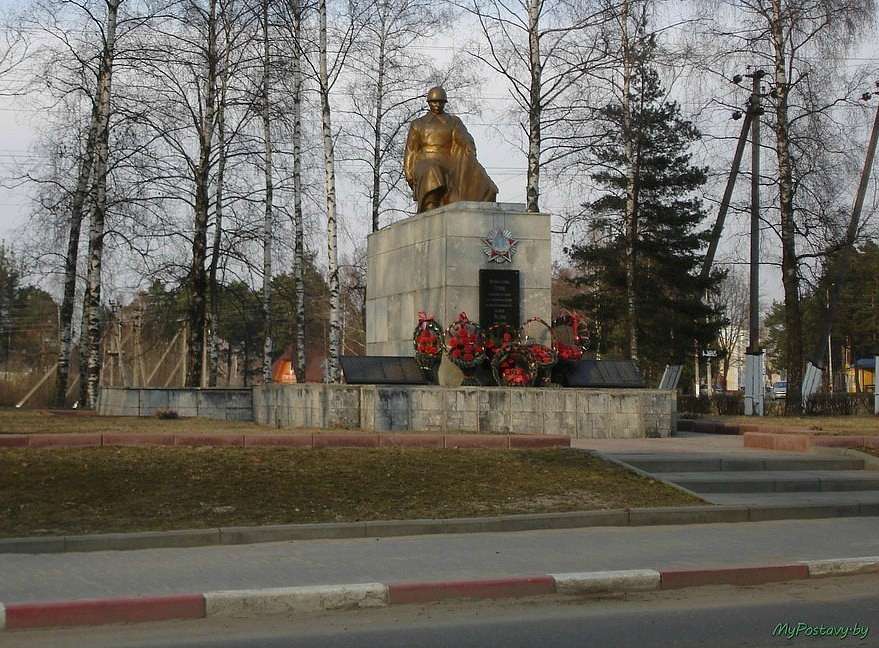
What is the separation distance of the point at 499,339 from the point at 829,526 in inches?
304

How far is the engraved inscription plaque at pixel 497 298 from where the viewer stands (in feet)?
63.1

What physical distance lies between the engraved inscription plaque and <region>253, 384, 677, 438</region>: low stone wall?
5.98ft

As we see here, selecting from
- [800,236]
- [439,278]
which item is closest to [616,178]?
[800,236]

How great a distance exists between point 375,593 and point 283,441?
21.2ft

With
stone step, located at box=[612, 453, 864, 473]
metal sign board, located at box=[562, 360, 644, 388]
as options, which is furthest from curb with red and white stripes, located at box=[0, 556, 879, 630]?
metal sign board, located at box=[562, 360, 644, 388]

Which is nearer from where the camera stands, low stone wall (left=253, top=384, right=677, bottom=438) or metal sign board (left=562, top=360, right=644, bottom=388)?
low stone wall (left=253, top=384, right=677, bottom=438)

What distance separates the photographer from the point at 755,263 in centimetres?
3256

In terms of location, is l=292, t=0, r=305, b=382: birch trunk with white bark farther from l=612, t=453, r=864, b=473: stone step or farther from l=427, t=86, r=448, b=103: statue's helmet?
l=612, t=453, r=864, b=473: stone step

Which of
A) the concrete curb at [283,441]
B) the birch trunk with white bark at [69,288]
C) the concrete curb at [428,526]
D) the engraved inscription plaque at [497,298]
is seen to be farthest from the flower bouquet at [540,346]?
the birch trunk with white bark at [69,288]

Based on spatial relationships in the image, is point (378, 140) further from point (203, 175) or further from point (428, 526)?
point (428, 526)

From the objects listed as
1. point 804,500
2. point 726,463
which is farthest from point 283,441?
point 804,500

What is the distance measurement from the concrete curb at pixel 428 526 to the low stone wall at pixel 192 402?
11.5 metres

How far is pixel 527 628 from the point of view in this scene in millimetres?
7723

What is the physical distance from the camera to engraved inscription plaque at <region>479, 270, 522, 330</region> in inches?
757
